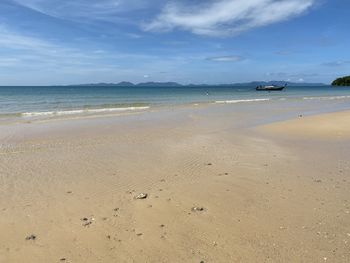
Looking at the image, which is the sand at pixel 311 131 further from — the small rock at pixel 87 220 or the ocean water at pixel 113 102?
the ocean water at pixel 113 102

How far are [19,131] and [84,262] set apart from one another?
38.1 ft

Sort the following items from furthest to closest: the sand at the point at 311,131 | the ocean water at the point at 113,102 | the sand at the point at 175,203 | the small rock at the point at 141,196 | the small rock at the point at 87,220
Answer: the ocean water at the point at 113,102 < the sand at the point at 311,131 < the small rock at the point at 141,196 < the small rock at the point at 87,220 < the sand at the point at 175,203

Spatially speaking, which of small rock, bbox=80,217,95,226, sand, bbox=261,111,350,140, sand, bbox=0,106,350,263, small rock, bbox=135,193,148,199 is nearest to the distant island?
sand, bbox=261,111,350,140

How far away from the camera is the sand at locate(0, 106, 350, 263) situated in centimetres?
420

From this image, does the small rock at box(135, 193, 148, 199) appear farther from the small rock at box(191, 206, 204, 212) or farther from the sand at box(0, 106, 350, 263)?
the small rock at box(191, 206, 204, 212)

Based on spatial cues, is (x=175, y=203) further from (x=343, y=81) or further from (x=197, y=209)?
(x=343, y=81)

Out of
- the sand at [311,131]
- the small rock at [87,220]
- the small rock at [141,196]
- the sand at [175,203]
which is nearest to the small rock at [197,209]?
the sand at [175,203]

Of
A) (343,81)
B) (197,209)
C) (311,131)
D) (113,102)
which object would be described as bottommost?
(343,81)

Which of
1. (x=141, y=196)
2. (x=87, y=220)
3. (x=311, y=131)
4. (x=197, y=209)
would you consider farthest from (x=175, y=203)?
(x=311, y=131)

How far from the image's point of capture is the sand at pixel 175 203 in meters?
4.20

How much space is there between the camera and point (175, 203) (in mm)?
5672

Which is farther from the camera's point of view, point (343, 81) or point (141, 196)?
point (343, 81)

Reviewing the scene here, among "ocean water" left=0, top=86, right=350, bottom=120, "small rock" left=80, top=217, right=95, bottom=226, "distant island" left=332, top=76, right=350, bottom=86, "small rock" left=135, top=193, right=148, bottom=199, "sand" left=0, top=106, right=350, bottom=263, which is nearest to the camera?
"sand" left=0, top=106, right=350, bottom=263

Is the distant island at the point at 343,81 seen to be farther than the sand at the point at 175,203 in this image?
Yes
